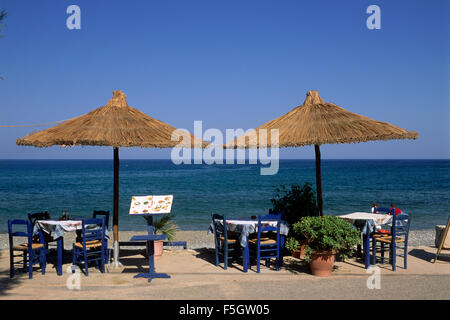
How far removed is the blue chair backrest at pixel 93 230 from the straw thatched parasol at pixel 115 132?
465 mm

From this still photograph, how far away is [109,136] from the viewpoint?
6.86 m

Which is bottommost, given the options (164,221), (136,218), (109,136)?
(136,218)

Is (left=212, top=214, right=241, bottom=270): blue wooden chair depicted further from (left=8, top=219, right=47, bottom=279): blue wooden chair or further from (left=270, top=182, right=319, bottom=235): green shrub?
(left=8, top=219, right=47, bottom=279): blue wooden chair

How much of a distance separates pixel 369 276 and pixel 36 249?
216 inches

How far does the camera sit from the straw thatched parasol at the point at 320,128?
696 cm

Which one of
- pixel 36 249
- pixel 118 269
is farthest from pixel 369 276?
pixel 36 249

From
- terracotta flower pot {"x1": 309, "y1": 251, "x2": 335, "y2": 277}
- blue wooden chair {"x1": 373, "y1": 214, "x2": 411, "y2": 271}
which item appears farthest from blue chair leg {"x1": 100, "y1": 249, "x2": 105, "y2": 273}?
blue wooden chair {"x1": 373, "y1": 214, "x2": 411, "y2": 271}

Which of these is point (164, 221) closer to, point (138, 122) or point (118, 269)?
point (118, 269)

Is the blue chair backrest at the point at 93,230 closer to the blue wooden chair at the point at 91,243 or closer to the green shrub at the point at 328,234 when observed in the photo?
the blue wooden chair at the point at 91,243

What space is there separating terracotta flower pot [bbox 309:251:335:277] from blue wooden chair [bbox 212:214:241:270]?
1460mm

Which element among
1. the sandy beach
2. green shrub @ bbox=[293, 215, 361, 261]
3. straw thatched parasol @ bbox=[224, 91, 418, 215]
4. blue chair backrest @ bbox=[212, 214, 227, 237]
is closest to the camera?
the sandy beach

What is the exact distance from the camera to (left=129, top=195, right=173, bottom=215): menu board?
6451 millimetres

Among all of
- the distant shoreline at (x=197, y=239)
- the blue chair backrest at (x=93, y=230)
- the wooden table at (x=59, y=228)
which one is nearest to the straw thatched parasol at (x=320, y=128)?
the blue chair backrest at (x=93, y=230)

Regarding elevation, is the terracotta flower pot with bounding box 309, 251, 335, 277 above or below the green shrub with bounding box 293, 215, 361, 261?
below
